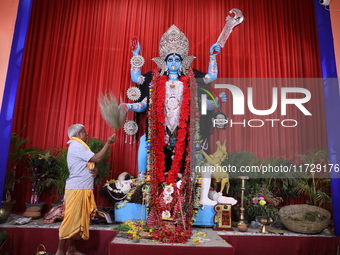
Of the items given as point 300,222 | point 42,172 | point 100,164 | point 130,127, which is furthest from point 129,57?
point 300,222

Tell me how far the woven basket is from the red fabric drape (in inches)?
52.5

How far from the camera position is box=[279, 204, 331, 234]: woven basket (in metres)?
3.78

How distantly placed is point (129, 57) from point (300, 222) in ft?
13.3

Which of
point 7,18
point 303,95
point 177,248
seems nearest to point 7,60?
point 7,18

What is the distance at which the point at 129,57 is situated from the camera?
18.4 feet

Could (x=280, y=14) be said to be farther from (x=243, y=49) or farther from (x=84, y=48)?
(x=84, y=48)

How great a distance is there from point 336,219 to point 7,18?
514cm

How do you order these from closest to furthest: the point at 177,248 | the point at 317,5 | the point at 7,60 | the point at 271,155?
the point at 177,248
the point at 7,60
the point at 317,5
the point at 271,155

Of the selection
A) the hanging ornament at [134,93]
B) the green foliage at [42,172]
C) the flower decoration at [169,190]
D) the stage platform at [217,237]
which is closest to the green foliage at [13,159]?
the green foliage at [42,172]

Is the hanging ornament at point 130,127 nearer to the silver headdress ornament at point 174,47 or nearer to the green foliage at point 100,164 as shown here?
the green foliage at point 100,164

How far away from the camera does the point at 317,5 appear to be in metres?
4.39

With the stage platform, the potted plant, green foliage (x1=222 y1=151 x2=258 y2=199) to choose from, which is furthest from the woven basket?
the potted plant

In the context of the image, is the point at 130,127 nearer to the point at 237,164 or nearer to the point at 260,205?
the point at 237,164

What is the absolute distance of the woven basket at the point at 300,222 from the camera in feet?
12.4
